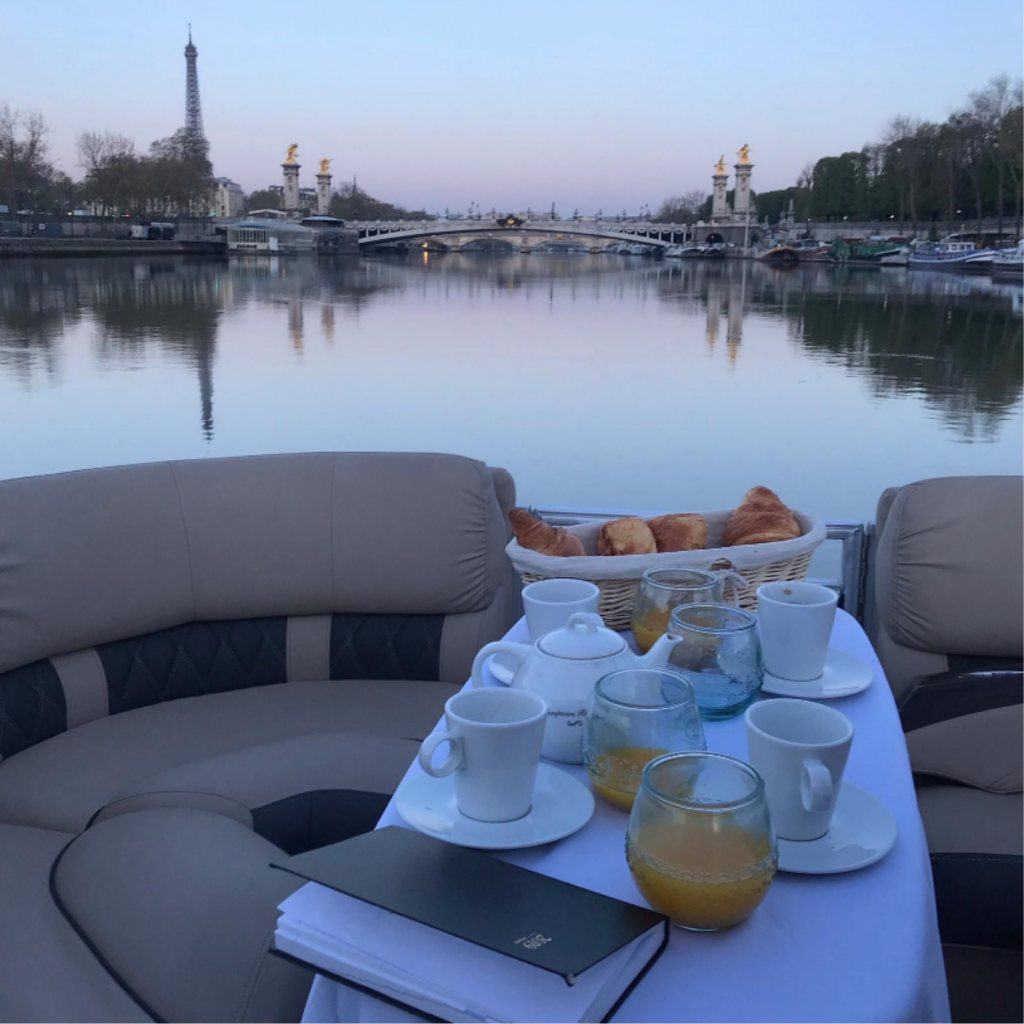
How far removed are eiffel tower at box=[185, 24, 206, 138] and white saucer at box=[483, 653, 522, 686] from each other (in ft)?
257

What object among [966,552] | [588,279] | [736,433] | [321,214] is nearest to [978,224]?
[588,279]

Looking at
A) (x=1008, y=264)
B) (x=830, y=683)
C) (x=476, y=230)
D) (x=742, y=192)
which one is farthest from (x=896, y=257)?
(x=830, y=683)

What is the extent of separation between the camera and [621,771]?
1.07 m

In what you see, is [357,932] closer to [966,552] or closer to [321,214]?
[966,552]

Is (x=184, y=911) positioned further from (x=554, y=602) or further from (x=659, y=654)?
(x=659, y=654)

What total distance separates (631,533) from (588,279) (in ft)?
121

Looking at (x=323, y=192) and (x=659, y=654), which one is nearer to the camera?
(x=659, y=654)

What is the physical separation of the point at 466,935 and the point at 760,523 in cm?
124

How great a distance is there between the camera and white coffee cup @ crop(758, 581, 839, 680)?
1412 millimetres

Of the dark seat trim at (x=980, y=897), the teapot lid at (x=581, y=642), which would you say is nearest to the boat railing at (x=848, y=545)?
the dark seat trim at (x=980, y=897)

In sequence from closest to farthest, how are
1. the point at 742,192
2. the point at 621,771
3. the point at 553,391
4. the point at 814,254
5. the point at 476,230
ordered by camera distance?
the point at 621,771 < the point at 553,391 < the point at 814,254 < the point at 476,230 < the point at 742,192

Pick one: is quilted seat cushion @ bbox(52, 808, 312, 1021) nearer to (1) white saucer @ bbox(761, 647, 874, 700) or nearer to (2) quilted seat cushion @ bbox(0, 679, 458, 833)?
(2) quilted seat cushion @ bbox(0, 679, 458, 833)

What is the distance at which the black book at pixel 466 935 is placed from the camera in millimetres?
791

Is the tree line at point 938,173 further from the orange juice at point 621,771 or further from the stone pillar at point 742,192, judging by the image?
the orange juice at point 621,771
